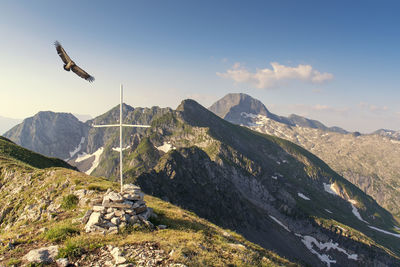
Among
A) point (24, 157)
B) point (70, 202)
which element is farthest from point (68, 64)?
point (24, 157)

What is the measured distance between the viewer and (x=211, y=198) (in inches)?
5030

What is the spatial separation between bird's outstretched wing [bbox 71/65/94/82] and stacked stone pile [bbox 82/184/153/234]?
9.72 metres

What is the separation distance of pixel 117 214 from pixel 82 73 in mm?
11545

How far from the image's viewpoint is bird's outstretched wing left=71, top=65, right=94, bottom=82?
659 inches

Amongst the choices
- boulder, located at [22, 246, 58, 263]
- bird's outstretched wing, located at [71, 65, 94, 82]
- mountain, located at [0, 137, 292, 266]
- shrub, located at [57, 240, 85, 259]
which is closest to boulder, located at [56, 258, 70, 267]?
mountain, located at [0, 137, 292, 266]

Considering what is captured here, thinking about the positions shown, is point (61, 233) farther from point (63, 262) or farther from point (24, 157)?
point (24, 157)

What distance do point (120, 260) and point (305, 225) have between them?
638 feet

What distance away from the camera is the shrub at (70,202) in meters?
23.2

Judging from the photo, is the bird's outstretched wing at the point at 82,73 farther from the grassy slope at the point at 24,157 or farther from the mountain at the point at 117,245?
the grassy slope at the point at 24,157

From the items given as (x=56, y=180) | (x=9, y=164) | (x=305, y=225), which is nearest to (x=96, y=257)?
(x=56, y=180)

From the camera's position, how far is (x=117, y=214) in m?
16.4

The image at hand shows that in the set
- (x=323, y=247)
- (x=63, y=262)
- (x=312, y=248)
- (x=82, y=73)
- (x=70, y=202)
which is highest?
(x=82, y=73)

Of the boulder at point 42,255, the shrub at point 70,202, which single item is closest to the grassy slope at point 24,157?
the shrub at point 70,202

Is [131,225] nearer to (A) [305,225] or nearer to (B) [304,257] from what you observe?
(B) [304,257]
